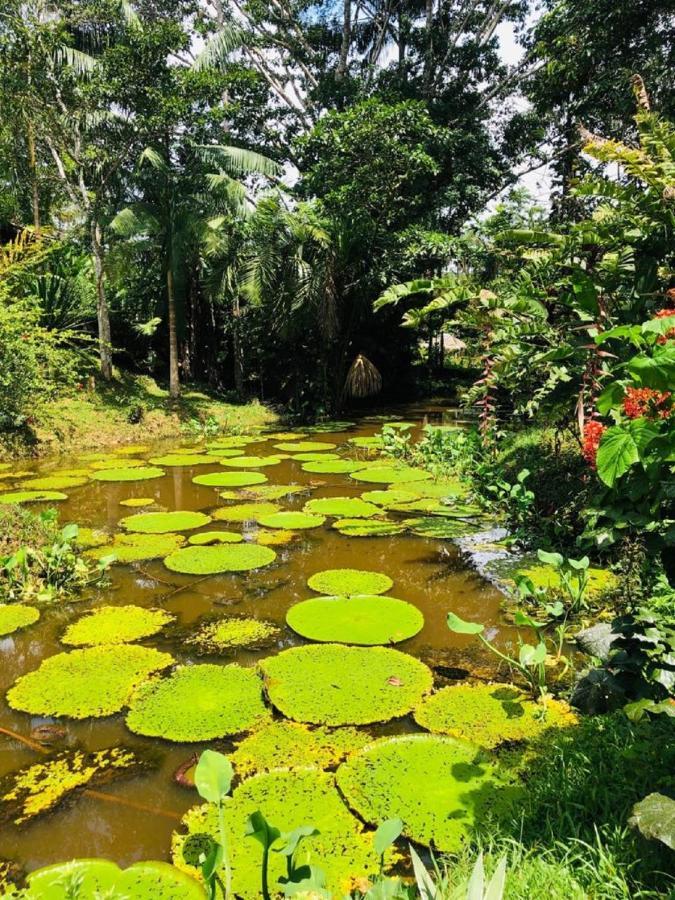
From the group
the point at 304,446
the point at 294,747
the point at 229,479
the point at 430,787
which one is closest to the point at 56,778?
the point at 294,747

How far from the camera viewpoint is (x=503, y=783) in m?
2.29

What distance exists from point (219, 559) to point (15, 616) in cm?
152

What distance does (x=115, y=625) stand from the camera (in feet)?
12.3

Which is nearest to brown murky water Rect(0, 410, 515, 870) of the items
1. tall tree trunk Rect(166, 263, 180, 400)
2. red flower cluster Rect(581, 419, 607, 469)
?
red flower cluster Rect(581, 419, 607, 469)

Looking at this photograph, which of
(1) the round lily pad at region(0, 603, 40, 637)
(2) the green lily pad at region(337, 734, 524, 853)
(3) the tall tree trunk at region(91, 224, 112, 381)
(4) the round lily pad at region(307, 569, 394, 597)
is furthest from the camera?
(3) the tall tree trunk at region(91, 224, 112, 381)

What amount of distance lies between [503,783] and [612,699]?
656mm

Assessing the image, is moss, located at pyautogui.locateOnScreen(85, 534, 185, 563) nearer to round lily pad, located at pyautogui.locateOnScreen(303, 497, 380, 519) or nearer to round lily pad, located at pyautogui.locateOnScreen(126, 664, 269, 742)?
round lily pad, located at pyautogui.locateOnScreen(303, 497, 380, 519)

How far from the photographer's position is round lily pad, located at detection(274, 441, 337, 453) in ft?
32.6

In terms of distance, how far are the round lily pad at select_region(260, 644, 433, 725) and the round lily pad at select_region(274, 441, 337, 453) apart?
6571 mm

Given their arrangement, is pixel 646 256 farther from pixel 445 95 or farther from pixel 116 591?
pixel 445 95

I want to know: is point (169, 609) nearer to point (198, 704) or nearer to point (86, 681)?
point (86, 681)

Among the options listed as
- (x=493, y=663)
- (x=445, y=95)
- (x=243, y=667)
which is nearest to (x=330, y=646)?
(x=243, y=667)

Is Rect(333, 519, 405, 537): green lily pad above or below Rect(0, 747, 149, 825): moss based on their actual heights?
above

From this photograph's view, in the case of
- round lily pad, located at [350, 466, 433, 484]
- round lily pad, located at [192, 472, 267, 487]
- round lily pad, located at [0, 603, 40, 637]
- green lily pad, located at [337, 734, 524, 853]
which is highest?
round lily pad, located at [350, 466, 433, 484]
